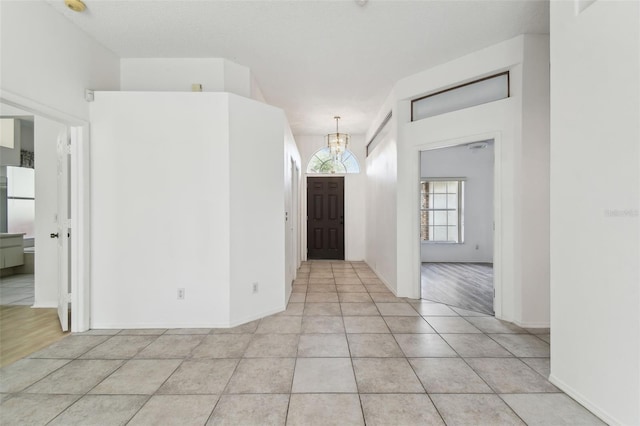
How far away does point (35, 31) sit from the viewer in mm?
2412

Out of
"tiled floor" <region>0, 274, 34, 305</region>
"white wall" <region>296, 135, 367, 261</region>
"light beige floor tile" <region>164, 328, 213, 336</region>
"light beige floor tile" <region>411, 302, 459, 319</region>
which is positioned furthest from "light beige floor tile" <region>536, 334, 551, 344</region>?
"tiled floor" <region>0, 274, 34, 305</region>

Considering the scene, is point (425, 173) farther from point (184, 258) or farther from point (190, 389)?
point (190, 389)

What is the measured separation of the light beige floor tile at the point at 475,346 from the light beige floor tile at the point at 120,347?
9.48ft

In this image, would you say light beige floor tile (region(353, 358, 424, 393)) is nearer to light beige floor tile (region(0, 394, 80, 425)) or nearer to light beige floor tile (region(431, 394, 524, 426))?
light beige floor tile (region(431, 394, 524, 426))

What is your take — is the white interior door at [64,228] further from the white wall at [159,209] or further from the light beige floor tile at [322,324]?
the light beige floor tile at [322,324]

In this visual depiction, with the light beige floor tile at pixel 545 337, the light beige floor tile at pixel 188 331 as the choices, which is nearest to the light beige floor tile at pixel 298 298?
the light beige floor tile at pixel 188 331

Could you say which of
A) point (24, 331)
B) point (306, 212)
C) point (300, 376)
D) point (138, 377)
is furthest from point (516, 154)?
point (24, 331)

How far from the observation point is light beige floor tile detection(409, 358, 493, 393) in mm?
1962

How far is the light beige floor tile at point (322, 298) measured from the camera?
389 cm
